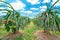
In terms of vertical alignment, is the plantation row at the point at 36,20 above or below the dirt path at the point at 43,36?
above

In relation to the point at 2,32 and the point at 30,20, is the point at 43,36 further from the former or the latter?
the point at 2,32

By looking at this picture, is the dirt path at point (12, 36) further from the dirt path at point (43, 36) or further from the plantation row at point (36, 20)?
the dirt path at point (43, 36)

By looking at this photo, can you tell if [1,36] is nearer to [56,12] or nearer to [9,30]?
[9,30]

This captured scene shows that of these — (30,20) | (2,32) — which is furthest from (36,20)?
(2,32)

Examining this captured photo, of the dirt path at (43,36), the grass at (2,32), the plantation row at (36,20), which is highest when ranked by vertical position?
the plantation row at (36,20)

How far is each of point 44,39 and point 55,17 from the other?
0.41 meters

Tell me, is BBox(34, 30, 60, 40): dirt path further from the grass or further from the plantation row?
the grass

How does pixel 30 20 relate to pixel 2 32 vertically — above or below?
above

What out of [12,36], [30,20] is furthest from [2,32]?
[30,20]

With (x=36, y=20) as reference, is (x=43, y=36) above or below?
below

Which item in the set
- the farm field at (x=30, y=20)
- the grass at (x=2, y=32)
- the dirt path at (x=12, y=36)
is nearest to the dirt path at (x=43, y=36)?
the farm field at (x=30, y=20)

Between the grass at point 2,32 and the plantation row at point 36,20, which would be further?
the grass at point 2,32

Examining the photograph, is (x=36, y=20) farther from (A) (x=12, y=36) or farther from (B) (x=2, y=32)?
(B) (x=2, y=32)

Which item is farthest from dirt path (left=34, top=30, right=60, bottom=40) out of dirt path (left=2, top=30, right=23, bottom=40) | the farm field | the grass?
the grass
